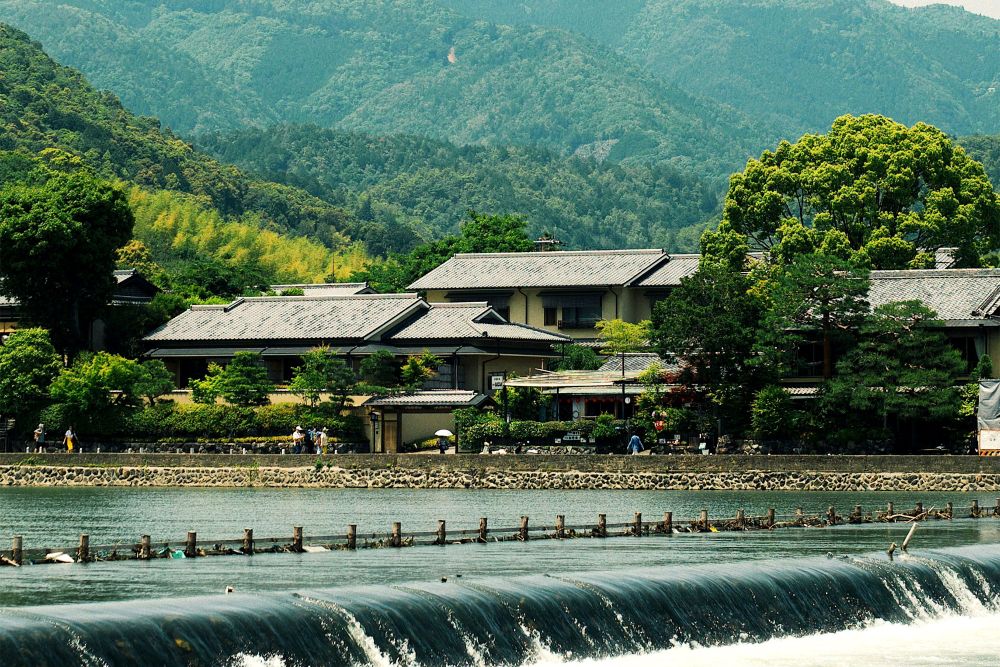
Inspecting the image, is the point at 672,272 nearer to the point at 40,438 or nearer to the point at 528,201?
the point at 40,438

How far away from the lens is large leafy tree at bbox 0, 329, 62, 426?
64688mm

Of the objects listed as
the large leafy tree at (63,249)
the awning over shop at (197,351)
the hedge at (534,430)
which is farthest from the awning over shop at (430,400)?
the large leafy tree at (63,249)

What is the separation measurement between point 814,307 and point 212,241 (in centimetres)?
6273

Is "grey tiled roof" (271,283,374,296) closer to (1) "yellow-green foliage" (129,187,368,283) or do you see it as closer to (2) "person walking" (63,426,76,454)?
(1) "yellow-green foliage" (129,187,368,283)

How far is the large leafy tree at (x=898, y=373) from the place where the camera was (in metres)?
54.6

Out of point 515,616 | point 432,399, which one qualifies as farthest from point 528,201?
point 515,616

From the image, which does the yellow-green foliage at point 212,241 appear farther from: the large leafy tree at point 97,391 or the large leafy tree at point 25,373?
the large leafy tree at point 97,391

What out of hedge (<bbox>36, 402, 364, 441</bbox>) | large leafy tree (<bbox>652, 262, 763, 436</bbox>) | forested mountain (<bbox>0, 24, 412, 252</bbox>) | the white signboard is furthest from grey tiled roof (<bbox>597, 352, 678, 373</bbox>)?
forested mountain (<bbox>0, 24, 412, 252</bbox>)

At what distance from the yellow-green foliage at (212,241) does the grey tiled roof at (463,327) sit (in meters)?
39.7

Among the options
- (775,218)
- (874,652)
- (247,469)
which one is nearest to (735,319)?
(775,218)

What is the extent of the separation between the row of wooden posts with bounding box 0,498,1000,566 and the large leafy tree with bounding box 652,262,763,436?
12.7 meters

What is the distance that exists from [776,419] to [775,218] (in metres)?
15.8

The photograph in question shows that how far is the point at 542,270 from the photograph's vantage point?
8081 cm

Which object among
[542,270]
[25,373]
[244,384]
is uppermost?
[542,270]
